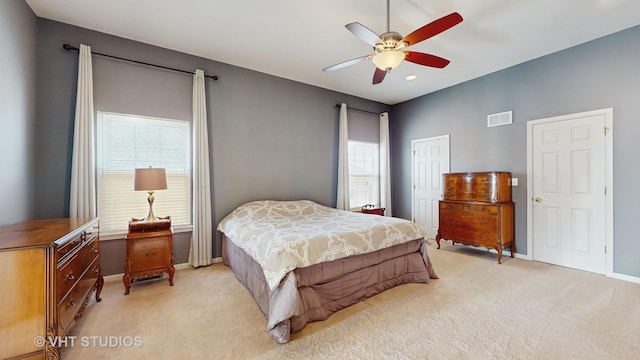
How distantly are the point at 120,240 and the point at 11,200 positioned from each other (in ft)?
3.72

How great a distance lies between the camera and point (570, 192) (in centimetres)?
363

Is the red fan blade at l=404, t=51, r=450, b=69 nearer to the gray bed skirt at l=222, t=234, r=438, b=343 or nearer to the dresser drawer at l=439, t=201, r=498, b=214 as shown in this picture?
the gray bed skirt at l=222, t=234, r=438, b=343

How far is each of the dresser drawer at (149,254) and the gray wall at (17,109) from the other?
1.04 metres

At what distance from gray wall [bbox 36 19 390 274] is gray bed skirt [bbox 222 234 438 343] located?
1444 mm

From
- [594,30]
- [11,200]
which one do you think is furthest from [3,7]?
[594,30]

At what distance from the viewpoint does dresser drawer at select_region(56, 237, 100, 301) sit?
1647 millimetres

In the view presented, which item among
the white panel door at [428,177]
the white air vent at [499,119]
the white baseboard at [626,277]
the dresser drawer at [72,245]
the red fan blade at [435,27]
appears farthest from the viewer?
the white panel door at [428,177]

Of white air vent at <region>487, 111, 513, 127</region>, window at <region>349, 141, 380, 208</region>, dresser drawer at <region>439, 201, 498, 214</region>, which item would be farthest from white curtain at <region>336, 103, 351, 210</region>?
white air vent at <region>487, 111, 513, 127</region>

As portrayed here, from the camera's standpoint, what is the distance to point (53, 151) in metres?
2.96

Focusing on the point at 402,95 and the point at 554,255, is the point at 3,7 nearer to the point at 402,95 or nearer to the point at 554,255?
the point at 402,95

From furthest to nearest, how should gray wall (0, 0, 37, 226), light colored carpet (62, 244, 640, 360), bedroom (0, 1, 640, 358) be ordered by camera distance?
bedroom (0, 1, 640, 358), gray wall (0, 0, 37, 226), light colored carpet (62, 244, 640, 360)

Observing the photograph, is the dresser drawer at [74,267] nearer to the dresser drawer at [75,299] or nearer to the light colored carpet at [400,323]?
the dresser drawer at [75,299]

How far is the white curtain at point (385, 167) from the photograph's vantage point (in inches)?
228

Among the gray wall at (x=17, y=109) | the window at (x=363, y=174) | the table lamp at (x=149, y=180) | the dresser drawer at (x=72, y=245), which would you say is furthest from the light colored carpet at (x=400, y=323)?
the window at (x=363, y=174)
